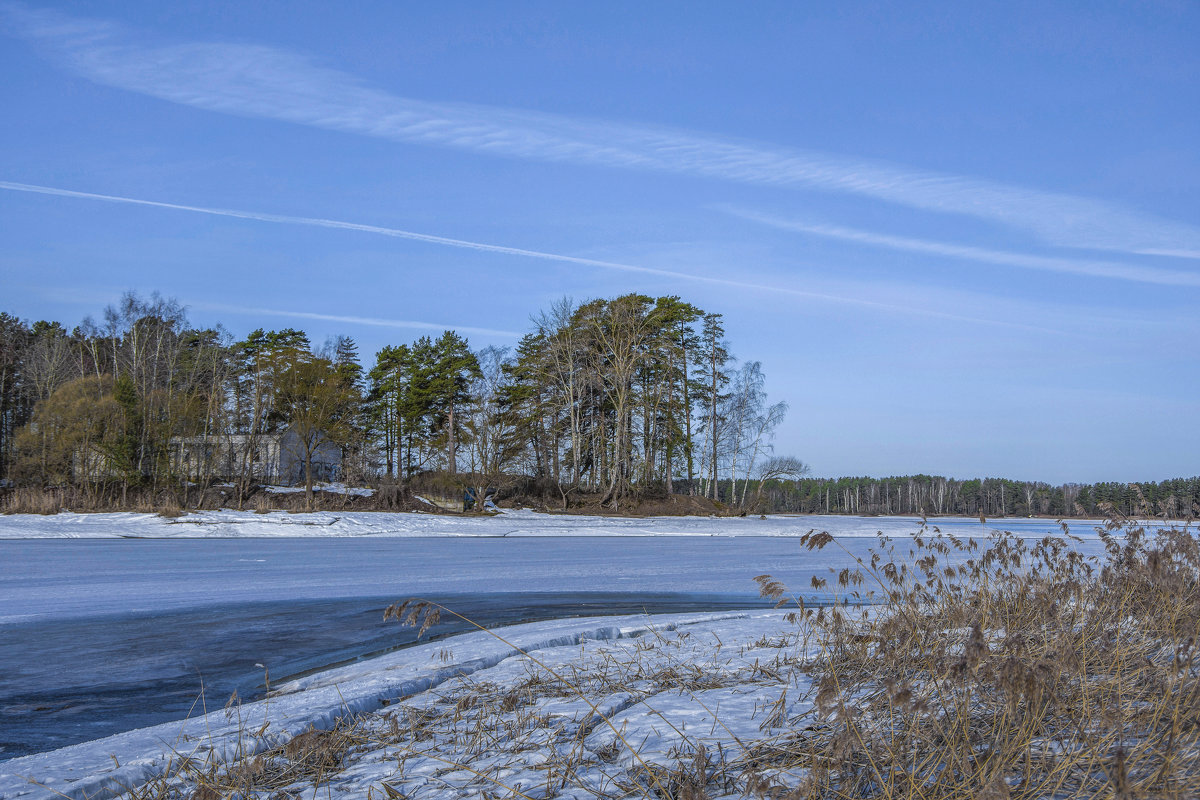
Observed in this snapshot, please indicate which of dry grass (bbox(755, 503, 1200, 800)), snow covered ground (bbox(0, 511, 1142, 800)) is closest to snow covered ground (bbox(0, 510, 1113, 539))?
snow covered ground (bbox(0, 511, 1142, 800))

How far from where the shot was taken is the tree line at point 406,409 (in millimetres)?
34562

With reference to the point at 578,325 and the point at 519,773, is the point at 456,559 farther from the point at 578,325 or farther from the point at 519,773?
the point at 578,325

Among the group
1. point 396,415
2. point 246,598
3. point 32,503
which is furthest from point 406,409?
point 246,598

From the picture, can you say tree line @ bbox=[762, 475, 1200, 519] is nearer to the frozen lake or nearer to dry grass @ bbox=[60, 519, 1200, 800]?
the frozen lake

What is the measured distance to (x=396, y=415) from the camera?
50.4m

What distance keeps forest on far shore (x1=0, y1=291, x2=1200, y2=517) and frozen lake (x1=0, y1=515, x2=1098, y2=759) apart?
15.1 meters

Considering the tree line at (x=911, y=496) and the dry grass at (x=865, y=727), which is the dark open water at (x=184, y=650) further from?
the tree line at (x=911, y=496)

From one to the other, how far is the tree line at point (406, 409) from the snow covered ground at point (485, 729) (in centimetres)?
2898

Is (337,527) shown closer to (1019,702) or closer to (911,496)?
(1019,702)

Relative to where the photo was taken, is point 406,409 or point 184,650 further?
point 406,409

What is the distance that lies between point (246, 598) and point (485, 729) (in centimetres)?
706

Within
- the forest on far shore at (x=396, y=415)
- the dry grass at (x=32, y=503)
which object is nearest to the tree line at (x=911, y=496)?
the forest on far shore at (x=396, y=415)

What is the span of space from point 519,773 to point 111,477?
37250 millimetres

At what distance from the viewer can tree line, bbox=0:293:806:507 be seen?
1361 inches
